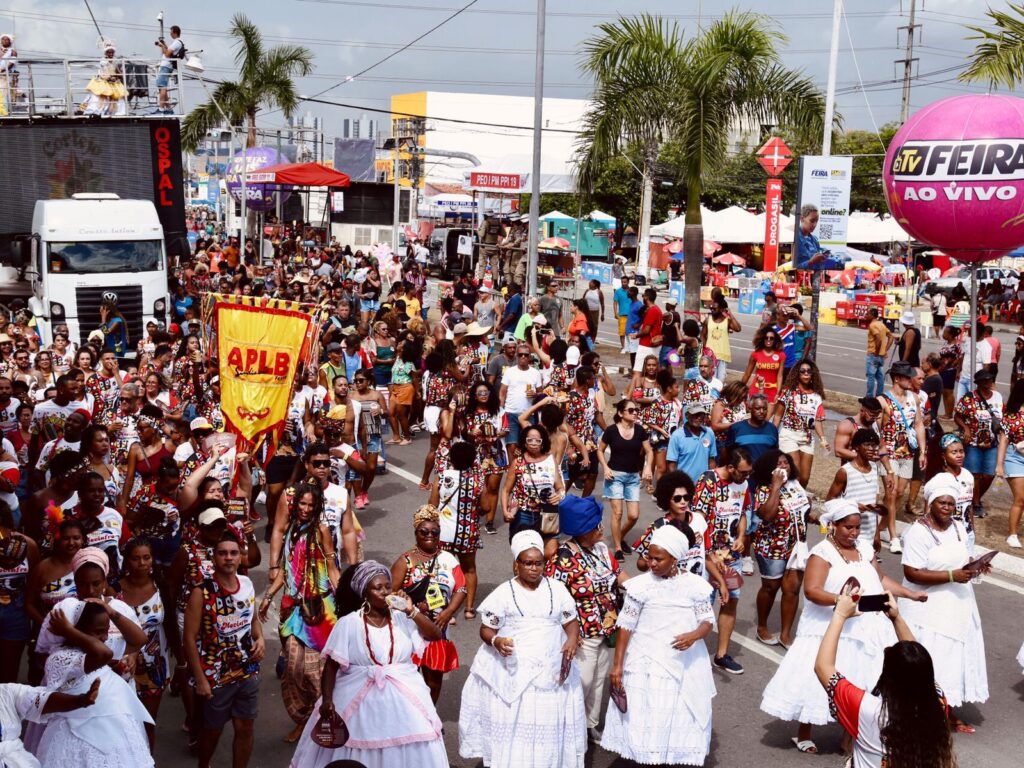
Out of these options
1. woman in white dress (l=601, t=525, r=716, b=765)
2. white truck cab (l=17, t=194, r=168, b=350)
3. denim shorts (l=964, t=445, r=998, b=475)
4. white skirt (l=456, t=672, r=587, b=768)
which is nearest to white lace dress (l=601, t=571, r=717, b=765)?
woman in white dress (l=601, t=525, r=716, b=765)

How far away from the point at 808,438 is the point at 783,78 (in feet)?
34.7

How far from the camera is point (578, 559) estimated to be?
268 inches

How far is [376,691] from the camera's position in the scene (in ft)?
18.4

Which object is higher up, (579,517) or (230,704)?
(579,517)

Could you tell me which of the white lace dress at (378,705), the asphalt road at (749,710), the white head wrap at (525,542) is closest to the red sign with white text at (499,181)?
the asphalt road at (749,710)

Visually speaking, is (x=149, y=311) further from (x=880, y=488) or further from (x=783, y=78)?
(x=880, y=488)

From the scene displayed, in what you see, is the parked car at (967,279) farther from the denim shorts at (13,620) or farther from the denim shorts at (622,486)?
the denim shorts at (13,620)

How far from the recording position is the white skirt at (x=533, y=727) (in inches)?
244

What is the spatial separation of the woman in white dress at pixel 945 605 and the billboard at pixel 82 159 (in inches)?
720

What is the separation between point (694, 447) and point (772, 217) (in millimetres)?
22340

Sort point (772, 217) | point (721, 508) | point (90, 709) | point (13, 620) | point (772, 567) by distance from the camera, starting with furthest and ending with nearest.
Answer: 1. point (772, 217)
2. point (772, 567)
3. point (721, 508)
4. point (13, 620)
5. point (90, 709)

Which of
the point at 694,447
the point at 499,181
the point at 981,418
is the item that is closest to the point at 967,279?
the point at 499,181

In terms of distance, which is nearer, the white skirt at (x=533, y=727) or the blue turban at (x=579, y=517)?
the white skirt at (x=533, y=727)

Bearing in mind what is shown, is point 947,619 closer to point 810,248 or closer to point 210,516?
point 210,516
